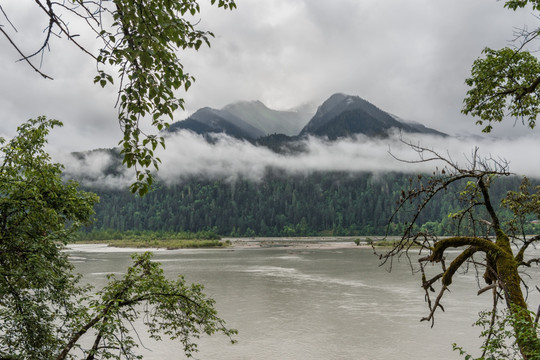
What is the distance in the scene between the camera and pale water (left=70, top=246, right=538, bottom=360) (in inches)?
798

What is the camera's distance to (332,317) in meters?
26.5

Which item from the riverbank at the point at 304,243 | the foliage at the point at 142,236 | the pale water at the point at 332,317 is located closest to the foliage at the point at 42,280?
the pale water at the point at 332,317

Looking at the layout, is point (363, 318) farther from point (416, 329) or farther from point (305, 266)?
point (305, 266)

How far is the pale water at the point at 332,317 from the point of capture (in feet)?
66.5

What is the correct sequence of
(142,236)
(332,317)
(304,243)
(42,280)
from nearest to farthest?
(42,280), (332,317), (304,243), (142,236)

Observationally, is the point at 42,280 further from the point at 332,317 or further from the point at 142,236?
the point at 142,236

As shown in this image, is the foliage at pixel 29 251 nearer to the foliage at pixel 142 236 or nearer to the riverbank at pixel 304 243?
the riverbank at pixel 304 243

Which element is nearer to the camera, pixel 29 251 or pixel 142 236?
pixel 29 251

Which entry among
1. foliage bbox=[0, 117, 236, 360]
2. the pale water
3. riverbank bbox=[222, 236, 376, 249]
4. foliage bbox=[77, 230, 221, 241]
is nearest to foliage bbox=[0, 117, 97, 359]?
foliage bbox=[0, 117, 236, 360]

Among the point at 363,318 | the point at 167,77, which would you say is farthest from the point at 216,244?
the point at 167,77

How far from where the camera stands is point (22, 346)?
353 inches

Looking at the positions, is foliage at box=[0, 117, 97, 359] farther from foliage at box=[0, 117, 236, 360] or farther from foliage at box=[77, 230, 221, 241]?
foliage at box=[77, 230, 221, 241]

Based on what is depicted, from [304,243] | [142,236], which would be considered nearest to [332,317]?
[304,243]

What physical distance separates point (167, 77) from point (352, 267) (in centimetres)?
5311
